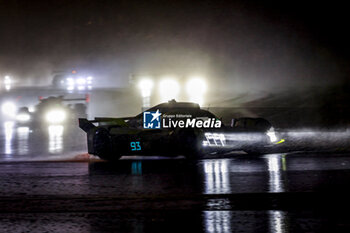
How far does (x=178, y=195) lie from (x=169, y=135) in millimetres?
4899

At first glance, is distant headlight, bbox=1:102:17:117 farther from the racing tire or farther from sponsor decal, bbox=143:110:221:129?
sponsor decal, bbox=143:110:221:129

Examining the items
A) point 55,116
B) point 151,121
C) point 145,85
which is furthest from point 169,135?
point 55,116

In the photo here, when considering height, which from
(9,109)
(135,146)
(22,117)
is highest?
(9,109)

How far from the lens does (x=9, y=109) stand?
141 feet

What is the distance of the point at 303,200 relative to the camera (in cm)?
666

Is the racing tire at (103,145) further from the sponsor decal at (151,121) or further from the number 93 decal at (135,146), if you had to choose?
the sponsor decal at (151,121)

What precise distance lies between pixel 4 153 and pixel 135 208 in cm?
911

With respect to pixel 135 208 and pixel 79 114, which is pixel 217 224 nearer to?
pixel 135 208

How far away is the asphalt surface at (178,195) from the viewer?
5492 mm

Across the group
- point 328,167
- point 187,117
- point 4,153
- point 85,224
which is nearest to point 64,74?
point 4,153

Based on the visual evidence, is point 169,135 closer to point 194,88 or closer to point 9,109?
point 194,88

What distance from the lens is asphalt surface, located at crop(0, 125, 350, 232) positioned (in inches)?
216

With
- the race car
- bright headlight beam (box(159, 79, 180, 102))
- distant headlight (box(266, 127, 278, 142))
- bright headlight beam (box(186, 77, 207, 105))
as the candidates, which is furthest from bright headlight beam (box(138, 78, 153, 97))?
distant headlight (box(266, 127, 278, 142))

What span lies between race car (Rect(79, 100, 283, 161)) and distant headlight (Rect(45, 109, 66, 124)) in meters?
20.7
